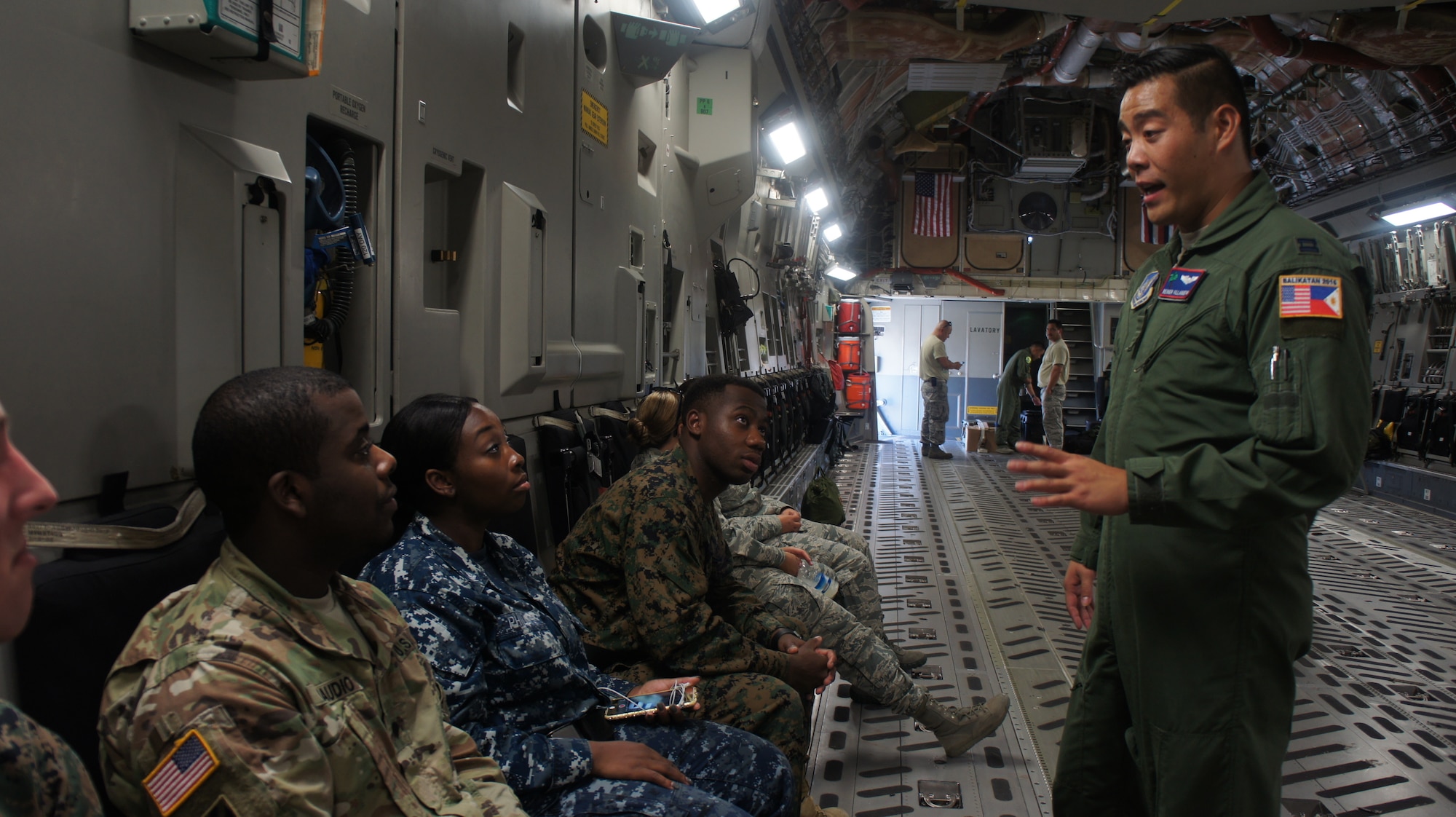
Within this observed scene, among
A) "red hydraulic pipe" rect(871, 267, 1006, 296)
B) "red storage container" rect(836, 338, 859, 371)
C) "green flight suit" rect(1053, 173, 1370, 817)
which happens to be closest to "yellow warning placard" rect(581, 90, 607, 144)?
"green flight suit" rect(1053, 173, 1370, 817)

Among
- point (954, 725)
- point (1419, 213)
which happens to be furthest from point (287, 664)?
point (1419, 213)

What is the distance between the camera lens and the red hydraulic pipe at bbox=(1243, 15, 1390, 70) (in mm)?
8539

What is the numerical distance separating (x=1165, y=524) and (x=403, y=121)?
83.2 inches

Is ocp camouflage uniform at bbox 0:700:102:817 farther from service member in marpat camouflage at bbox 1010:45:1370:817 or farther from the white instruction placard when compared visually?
service member in marpat camouflage at bbox 1010:45:1370:817

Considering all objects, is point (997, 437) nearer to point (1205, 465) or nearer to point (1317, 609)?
point (1317, 609)

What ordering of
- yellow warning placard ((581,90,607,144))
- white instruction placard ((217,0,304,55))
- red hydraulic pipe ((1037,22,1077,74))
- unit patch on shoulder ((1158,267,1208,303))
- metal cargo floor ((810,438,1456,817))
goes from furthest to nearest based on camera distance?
red hydraulic pipe ((1037,22,1077,74)) < yellow warning placard ((581,90,607,144)) < metal cargo floor ((810,438,1456,817)) < unit patch on shoulder ((1158,267,1208,303)) < white instruction placard ((217,0,304,55))

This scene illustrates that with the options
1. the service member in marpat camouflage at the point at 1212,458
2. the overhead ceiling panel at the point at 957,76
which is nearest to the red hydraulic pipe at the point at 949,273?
the overhead ceiling panel at the point at 957,76

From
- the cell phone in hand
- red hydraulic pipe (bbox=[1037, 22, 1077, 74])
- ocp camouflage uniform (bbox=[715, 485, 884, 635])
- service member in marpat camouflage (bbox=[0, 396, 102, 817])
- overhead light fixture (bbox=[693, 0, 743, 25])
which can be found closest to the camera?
service member in marpat camouflage (bbox=[0, 396, 102, 817])

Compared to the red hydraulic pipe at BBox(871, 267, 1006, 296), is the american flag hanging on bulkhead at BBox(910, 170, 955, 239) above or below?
above

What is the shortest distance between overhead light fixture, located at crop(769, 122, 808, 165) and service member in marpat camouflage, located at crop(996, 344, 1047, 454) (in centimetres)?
604

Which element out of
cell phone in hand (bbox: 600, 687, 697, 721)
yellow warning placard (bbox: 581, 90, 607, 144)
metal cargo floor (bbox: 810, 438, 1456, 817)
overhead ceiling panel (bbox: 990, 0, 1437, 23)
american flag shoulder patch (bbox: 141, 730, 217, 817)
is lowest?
metal cargo floor (bbox: 810, 438, 1456, 817)

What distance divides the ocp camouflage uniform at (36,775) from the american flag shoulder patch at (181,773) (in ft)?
0.41

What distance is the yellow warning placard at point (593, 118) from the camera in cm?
397

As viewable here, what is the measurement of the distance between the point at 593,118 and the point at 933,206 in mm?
14254
